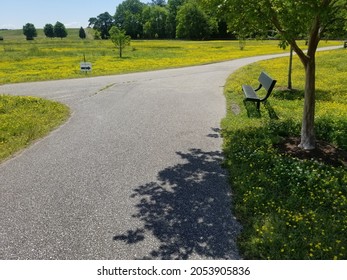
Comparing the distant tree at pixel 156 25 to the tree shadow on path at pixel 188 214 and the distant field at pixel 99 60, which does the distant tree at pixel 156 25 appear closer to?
the distant field at pixel 99 60

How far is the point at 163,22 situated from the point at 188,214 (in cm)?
10971

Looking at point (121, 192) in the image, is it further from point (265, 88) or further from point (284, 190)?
point (265, 88)

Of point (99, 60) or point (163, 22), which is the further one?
point (163, 22)

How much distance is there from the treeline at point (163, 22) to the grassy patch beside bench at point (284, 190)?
206ft

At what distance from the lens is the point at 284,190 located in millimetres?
4945

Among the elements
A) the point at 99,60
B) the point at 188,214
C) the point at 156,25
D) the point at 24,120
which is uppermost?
the point at 156,25

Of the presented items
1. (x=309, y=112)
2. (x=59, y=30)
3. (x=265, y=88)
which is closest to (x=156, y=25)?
(x=59, y=30)

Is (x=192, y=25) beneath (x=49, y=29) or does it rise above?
beneath

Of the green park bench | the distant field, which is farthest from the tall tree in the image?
the distant field

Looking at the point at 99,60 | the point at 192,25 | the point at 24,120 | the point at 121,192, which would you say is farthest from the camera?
the point at 192,25

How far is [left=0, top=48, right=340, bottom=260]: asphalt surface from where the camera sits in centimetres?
383

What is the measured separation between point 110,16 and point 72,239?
5614 inches
